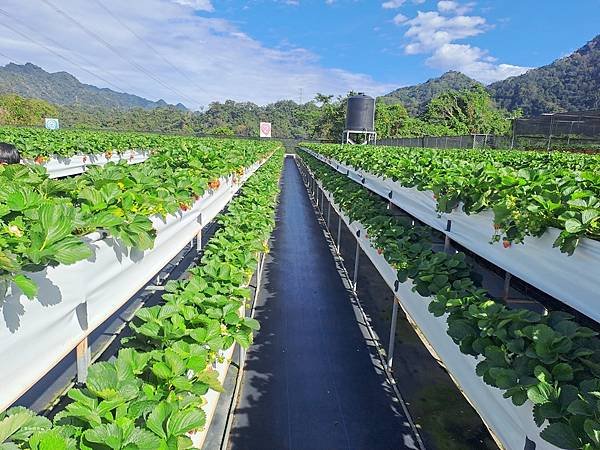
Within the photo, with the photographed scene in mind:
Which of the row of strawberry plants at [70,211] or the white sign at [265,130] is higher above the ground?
the white sign at [265,130]

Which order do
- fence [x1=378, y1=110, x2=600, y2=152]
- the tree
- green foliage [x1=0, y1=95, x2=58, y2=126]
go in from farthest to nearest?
the tree
green foliage [x1=0, y1=95, x2=58, y2=126]
fence [x1=378, y1=110, x2=600, y2=152]

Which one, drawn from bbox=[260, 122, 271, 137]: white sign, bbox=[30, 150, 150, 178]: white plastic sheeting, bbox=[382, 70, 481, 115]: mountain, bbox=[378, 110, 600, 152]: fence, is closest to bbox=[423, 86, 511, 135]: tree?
bbox=[260, 122, 271, 137]: white sign

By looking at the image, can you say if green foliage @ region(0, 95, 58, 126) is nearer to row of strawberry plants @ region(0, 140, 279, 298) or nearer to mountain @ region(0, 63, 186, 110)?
row of strawberry plants @ region(0, 140, 279, 298)

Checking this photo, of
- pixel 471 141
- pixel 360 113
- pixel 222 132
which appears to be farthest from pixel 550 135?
pixel 222 132

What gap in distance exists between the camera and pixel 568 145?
22.5 meters

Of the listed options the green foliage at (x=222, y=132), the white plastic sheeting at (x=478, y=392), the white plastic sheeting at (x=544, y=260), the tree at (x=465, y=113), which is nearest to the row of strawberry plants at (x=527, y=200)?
the white plastic sheeting at (x=544, y=260)

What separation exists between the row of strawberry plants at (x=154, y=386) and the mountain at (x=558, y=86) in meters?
80.7

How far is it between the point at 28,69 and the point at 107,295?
23842cm

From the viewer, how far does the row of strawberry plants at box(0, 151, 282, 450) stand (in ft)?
5.03

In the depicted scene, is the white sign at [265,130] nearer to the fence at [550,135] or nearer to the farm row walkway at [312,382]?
the fence at [550,135]

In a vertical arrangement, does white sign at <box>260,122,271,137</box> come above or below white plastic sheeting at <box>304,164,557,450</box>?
above

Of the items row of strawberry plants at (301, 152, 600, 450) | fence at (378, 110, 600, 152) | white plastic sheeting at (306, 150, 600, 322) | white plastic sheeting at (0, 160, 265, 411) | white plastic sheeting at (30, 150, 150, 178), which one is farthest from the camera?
fence at (378, 110, 600, 152)

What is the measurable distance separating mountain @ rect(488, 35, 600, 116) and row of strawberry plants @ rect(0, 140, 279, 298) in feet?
265

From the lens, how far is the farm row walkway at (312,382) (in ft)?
12.8
